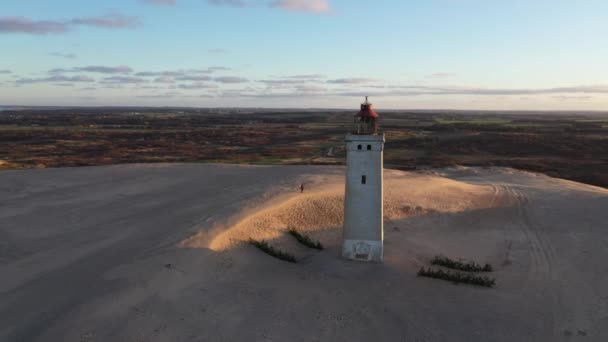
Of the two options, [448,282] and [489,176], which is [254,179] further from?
[489,176]

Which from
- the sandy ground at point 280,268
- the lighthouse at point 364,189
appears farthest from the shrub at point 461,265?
the lighthouse at point 364,189

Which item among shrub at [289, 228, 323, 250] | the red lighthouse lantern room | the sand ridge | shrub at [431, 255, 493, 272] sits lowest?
shrub at [431, 255, 493, 272]

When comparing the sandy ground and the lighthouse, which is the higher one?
the lighthouse

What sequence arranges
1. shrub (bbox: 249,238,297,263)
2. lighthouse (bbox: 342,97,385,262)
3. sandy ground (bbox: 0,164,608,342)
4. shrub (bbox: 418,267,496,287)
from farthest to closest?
shrub (bbox: 249,238,297,263) < lighthouse (bbox: 342,97,385,262) < shrub (bbox: 418,267,496,287) < sandy ground (bbox: 0,164,608,342)

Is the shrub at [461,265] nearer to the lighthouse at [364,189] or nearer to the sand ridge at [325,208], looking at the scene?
the lighthouse at [364,189]

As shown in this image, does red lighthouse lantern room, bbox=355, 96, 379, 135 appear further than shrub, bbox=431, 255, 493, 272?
No

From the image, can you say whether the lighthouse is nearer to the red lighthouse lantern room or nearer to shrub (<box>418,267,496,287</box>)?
the red lighthouse lantern room

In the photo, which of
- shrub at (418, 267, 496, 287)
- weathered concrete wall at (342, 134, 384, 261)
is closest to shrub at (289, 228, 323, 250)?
weathered concrete wall at (342, 134, 384, 261)
